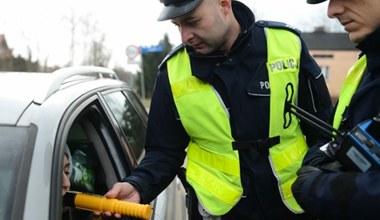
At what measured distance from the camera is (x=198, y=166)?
2273 mm

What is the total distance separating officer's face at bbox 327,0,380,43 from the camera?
4.90 feet

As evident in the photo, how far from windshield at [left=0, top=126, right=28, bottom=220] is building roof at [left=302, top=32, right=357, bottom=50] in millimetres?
43953

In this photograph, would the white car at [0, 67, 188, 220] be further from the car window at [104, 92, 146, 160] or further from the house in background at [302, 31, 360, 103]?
the house in background at [302, 31, 360, 103]

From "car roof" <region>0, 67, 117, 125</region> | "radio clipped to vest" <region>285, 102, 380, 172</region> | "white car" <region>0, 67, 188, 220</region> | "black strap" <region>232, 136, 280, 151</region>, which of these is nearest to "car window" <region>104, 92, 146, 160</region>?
"white car" <region>0, 67, 188, 220</region>

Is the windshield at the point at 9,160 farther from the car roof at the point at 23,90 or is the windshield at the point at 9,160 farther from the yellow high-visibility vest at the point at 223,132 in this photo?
the yellow high-visibility vest at the point at 223,132

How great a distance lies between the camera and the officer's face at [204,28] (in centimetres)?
215

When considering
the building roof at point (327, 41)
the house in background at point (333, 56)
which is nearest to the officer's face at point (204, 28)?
the house in background at point (333, 56)

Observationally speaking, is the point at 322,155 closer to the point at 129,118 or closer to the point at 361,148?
the point at 361,148

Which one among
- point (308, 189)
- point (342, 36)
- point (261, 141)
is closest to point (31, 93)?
point (261, 141)

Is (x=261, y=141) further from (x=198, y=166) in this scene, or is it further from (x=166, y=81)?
(x=166, y=81)

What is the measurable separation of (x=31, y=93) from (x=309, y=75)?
126 centimetres

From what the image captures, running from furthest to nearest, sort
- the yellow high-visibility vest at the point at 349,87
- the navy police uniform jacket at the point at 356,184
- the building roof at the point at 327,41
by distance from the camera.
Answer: the building roof at the point at 327,41
the yellow high-visibility vest at the point at 349,87
the navy police uniform jacket at the point at 356,184

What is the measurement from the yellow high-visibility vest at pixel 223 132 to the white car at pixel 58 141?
1.21 ft

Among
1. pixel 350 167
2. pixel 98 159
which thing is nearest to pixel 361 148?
pixel 350 167
